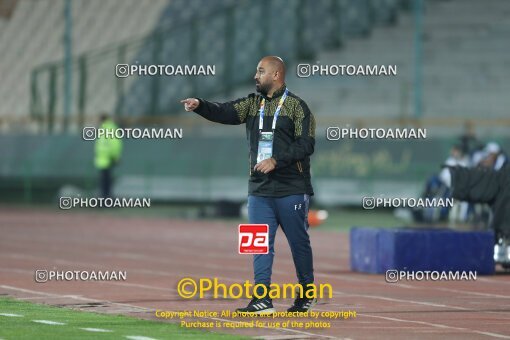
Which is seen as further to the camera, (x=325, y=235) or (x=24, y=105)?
(x=24, y=105)


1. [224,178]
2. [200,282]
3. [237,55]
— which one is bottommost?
[200,282]

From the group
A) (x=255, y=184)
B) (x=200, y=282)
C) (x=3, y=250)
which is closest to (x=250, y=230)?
(x=255, y=184)

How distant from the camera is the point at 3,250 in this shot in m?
22.4

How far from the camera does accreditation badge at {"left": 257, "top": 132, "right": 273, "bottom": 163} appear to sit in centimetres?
1266

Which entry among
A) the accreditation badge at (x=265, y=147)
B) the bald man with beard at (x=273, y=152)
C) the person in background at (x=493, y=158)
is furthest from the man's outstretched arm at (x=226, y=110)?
the person in background at (x=493, y=158)

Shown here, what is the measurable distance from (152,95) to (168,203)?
3602mm

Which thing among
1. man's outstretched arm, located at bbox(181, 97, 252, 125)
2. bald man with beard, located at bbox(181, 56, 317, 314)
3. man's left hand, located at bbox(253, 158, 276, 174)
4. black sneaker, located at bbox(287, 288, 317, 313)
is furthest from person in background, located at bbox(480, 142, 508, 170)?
man's left hand, located at bbox(253, 158, 276, 174)

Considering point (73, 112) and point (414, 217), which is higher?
point (73, 112)

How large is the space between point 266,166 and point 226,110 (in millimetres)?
645

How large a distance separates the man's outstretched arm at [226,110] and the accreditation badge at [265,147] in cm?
24

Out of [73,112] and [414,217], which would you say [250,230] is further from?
[73,112]

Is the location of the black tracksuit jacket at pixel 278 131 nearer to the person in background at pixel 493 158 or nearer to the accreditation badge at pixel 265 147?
the accreditation badge at pixel 265 147

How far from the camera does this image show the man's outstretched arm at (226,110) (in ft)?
41.9

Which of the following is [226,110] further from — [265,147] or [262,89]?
[265,147]
